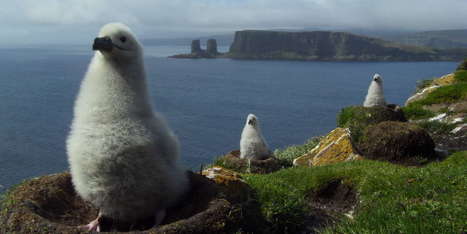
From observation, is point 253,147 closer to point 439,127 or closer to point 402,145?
point 402,145

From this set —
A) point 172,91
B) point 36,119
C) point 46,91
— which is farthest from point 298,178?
point 172,91

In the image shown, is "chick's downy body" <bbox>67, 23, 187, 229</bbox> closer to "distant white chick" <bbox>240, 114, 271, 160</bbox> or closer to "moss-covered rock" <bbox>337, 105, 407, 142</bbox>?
"distant white chick" <bbox>240, 114, 271, 160</bbox>

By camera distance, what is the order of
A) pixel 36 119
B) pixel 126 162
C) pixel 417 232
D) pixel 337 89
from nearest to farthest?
pixel 417 232 → pixel 126 162 → pixel 36 119 → pixel 337 89

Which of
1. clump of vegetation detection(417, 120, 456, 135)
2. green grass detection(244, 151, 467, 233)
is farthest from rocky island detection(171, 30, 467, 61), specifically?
green grass detection(244, 151, 467, 233)

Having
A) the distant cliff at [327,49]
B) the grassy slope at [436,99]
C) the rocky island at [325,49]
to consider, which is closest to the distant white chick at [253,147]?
the grassy slope at [436,99]

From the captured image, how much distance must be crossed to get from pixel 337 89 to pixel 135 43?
92.7 meters

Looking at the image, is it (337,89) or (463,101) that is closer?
(463,101)

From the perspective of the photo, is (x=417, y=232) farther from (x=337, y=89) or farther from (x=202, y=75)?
(x=202, y=75)

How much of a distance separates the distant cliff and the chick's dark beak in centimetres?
18916

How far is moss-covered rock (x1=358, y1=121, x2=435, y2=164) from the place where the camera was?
1249 centimetres

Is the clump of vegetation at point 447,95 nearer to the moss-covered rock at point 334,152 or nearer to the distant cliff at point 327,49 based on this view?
the moss-covered rock at point 334,152

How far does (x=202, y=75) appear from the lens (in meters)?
120

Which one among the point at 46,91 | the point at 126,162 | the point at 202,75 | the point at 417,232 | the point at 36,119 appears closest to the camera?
the point at 417,232

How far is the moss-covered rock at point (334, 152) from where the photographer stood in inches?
528
